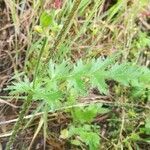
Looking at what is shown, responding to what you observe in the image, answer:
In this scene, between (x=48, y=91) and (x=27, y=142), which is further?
(x=27, y=142)

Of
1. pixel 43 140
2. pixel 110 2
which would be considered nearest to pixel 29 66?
pixel 43 140

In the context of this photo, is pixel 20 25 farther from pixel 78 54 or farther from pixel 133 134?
pixel 133 134

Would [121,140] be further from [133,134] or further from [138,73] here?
[138,73]

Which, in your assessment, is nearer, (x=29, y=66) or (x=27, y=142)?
(x=27, y=142)

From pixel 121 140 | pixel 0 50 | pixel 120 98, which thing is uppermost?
pixel 0 50

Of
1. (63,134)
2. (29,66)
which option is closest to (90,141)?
(63,134)

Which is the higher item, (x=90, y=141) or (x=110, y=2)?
(x=110, y=2)

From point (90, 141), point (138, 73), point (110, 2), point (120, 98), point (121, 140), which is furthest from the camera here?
point (110, 2)

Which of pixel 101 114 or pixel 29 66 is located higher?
pixel 29 66

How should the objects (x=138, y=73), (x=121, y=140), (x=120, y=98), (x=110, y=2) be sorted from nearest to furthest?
1. (x=138, y=73)
2. (x=121, y=140)
3. (x=120, y=98)
4. (x=110, y=2)
